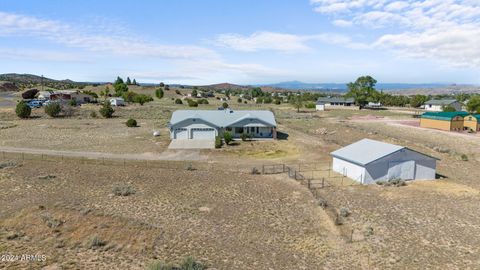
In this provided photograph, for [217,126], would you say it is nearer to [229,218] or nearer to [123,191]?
[123,191]

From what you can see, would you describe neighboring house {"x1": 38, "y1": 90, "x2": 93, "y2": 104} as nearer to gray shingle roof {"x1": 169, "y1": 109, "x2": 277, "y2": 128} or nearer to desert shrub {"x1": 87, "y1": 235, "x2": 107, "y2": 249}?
gray shingle roof {"x1": 169, "y1": 109, "x2": 277, "y2": 128}

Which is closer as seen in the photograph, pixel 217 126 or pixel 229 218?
pixel 229 218

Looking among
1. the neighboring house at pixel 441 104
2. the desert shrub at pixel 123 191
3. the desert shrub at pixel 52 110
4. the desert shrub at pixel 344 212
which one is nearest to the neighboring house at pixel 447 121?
the neighboring house at pixel 441 104

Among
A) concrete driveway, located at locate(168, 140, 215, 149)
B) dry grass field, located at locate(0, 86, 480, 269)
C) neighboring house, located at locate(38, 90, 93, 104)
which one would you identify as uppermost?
neighboring house, located at locate(38, 90, 93, 104)

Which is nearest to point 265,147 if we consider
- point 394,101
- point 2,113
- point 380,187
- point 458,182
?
point 380,187

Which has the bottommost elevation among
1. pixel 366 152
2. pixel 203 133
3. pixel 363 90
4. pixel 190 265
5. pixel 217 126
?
pixel 190 265

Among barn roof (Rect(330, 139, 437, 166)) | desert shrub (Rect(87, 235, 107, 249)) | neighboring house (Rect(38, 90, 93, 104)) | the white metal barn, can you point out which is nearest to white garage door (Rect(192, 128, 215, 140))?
barn roof (Rect(330, 139, 437, 166))

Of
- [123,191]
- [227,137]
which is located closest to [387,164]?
[123,191]
